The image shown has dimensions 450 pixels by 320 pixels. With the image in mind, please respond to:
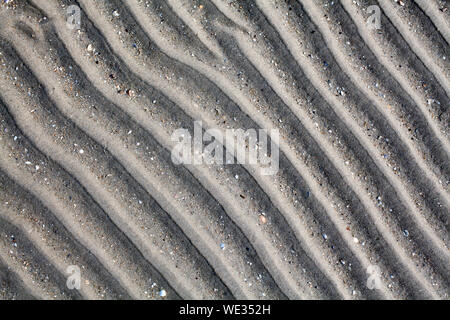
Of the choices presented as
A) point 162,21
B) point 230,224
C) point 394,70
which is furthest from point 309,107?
→ point 162,21

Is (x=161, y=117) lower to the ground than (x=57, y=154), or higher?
lower

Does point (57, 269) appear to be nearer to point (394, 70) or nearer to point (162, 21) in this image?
point (162, 21)

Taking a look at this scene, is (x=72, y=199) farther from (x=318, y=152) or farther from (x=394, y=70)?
(x=394, y=70)

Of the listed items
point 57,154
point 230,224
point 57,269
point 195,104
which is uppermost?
point 57,154

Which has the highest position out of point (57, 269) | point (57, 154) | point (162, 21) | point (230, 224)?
point (162, 21)

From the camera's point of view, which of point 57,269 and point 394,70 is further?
point 394,70

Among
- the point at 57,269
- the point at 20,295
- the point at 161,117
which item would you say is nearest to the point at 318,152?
the point at 161,117
